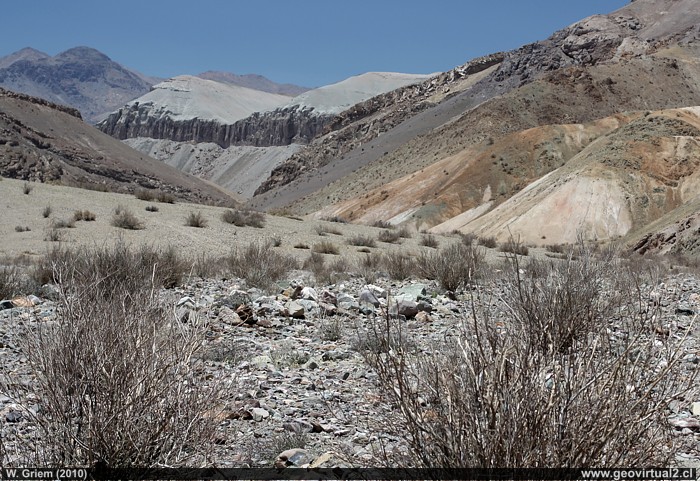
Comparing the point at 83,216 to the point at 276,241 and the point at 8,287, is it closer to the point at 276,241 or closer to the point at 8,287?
the point at 276,241

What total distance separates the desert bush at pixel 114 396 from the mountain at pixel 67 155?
56774mm

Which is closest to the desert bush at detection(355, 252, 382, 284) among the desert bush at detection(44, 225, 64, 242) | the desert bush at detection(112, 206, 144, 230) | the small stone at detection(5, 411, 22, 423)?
Answer: the desert bush at detection(112, 206, 144, 230)

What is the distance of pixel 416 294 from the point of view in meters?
8.70

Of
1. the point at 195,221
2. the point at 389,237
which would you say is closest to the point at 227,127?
the point at 389,237

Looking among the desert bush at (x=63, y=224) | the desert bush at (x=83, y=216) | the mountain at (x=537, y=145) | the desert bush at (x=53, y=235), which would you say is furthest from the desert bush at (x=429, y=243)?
the mountain at (x=537, y=145)

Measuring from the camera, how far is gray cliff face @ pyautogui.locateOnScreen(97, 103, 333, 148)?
15888cm

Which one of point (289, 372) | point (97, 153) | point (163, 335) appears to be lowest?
point (289, 372)

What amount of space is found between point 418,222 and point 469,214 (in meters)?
3.82

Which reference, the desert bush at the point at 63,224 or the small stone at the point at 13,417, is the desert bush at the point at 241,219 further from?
the small stone at the point at 13,417

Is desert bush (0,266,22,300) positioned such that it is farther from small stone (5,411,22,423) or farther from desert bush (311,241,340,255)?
desert bush (311,241,340,255)

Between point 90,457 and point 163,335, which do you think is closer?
point 90,457

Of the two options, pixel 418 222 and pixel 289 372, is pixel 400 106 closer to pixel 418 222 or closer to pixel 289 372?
pixel 418 222

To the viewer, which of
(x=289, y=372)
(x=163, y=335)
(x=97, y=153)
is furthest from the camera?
(x=97, y=153)

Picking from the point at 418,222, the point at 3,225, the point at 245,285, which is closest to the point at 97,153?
the point at 418,222
